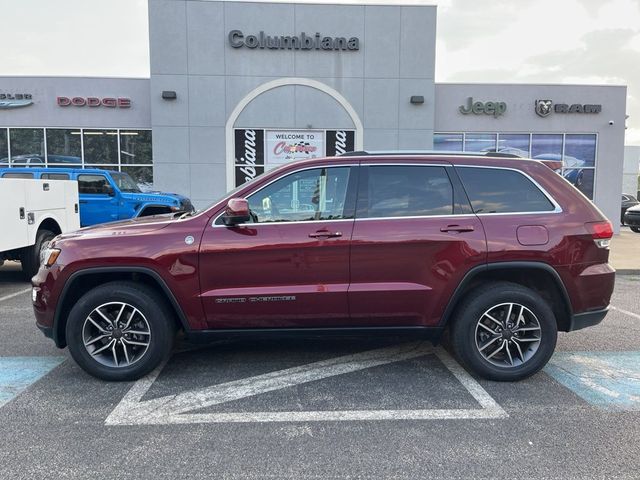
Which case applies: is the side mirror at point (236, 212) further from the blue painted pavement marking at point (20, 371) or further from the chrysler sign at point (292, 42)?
the chrysler sign at point (292, 42)

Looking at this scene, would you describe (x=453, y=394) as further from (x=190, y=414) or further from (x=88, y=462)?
(x=88, y=462)

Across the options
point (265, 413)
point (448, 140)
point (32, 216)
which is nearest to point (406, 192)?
point (265, 413)

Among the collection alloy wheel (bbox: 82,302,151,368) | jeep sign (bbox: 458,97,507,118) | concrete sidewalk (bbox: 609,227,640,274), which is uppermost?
jeep sign (bbox: 458,97,507,118)

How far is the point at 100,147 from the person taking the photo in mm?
17609

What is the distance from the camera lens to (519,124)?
18.0m

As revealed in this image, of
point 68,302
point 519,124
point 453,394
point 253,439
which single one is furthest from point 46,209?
point 519,124

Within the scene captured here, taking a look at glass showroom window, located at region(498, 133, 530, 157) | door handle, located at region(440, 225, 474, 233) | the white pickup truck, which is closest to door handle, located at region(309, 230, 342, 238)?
door handle, located at region(440, 225, 474, 233)

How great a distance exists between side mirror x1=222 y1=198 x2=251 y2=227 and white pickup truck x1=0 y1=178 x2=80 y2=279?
406cm

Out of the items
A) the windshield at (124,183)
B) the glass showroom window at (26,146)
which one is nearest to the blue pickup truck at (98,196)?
the windshield at (124,183)

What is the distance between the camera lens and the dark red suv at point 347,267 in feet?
13.0

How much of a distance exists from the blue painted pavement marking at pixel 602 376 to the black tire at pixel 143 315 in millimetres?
3357

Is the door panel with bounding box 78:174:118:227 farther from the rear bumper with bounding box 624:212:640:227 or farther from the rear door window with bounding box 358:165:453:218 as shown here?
the rear bumper with bounding box 624:212:640:227

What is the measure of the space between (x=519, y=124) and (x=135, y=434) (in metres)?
17.9

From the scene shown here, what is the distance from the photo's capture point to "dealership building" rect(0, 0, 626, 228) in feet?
53.7
